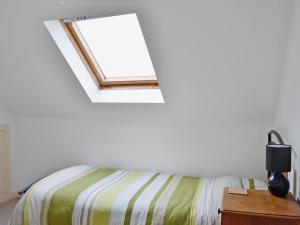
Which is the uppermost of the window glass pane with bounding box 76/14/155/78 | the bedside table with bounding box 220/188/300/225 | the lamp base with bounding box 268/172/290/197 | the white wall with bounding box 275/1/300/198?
the window glass pane with bounding box 76/14/155/78

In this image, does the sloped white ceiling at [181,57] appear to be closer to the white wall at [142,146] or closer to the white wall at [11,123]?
the white wall at [142,146]

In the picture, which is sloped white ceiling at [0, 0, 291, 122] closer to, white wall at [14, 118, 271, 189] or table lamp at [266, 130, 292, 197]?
white wall at [14, 118, 271, 189]

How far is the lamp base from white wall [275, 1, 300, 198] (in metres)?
0.09

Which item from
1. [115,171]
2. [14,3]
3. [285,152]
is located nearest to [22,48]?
[14,3]

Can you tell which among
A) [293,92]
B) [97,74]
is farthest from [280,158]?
[97,74]

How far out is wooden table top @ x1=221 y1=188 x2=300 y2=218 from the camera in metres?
1.38

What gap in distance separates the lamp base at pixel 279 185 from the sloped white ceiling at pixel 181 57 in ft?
2.99

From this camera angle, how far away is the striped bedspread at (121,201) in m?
1.85

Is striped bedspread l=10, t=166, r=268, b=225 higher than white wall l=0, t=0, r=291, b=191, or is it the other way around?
white wall l=0, t=0, r=291, b=191

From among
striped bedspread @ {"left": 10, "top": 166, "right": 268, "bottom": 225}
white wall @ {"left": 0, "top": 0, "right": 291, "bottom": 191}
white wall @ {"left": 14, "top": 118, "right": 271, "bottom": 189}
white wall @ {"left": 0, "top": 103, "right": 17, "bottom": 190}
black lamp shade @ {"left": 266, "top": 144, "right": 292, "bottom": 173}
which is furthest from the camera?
white wall @ {"left": 0, "top": 103, "right": 17, "bottom": 190}

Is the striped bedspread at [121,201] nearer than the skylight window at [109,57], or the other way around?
the striped bedspread at [121,201]

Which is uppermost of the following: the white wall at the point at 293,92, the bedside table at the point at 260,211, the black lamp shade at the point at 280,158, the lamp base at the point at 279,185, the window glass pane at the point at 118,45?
the window glass pane at the point at 118,45

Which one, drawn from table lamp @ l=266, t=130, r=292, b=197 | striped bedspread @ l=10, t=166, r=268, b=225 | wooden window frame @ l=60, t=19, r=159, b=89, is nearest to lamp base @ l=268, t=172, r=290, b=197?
table lamp @ l=266, t=130, r=292, b=197

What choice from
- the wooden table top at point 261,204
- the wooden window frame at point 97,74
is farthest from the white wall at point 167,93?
the wooden table top at point 261,204
